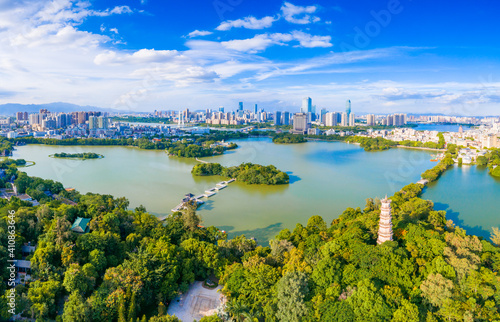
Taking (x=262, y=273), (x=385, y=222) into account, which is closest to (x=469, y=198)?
(x=385, y=222)

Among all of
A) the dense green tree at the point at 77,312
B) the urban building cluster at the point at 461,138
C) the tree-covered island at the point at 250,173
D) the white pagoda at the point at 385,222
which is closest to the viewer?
the dense green tree at the point at 77,312

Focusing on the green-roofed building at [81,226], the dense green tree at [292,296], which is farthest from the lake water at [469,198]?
the green-roofed building at [81,226]

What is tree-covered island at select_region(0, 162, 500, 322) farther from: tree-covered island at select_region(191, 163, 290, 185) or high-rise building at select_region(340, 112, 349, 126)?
high-rise building at select_region(340, 112, 349, 126)

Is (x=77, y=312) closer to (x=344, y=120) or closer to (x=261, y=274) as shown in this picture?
(x=261, y=274)

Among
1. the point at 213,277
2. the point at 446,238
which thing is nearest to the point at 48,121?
the point at 213,277

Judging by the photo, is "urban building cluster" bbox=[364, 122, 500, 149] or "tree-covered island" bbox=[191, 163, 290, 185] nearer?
"tree-covered island" bbox=[191, 163, 290, 185]

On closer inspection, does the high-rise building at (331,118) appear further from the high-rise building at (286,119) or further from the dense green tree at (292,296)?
the dense green tree at (292,296)

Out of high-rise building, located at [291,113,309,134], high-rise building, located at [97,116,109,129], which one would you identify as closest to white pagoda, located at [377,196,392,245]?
high-rise building, located at [291,113,309,134]
